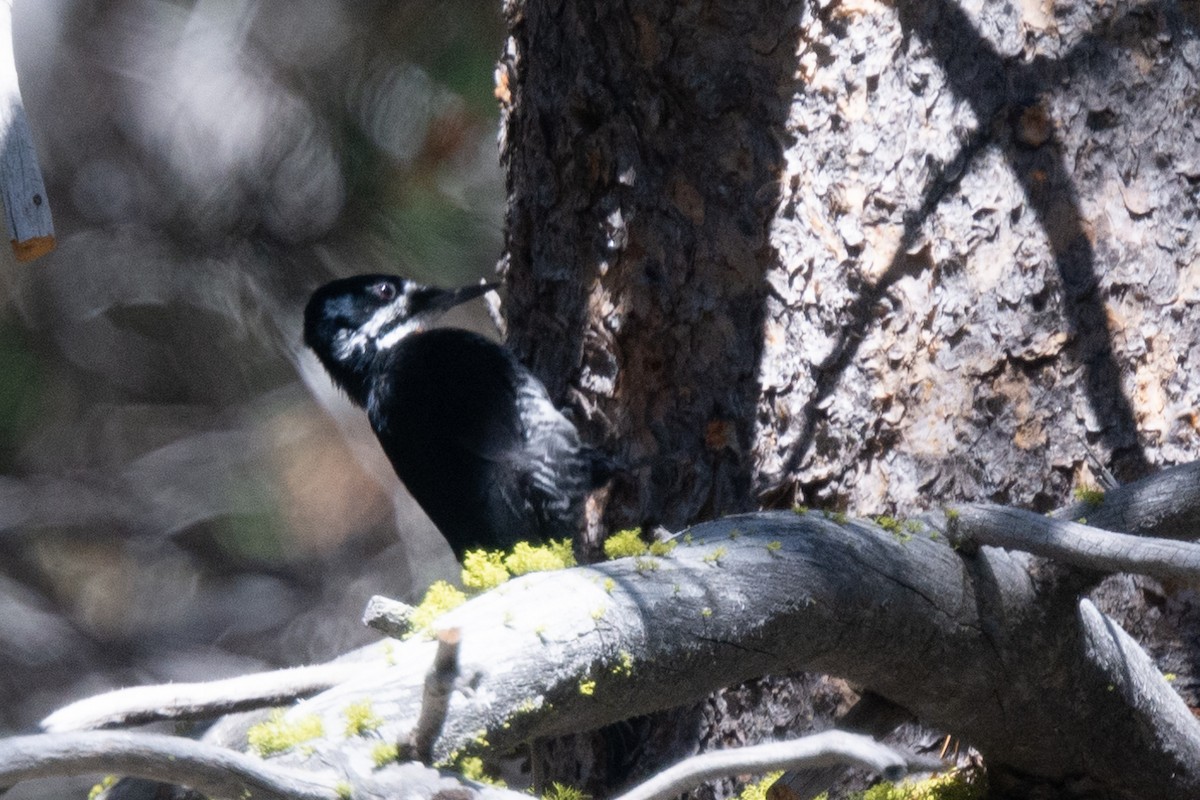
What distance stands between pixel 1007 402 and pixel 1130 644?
16.9 inches

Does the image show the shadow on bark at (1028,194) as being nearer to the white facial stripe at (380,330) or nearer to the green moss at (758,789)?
the green moss at (758,789)

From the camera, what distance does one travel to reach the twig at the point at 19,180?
1338 millimetres

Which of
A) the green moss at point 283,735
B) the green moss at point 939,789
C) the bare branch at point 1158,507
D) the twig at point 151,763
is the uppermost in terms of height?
the twig at point 151,763

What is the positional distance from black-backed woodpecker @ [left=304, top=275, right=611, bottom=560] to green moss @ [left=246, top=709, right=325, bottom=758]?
143 cm

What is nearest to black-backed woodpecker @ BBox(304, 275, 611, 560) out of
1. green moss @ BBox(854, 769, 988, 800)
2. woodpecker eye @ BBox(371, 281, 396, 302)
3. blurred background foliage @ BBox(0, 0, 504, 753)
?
woodpecker eye @ BBox(371, 281, 396, 302)

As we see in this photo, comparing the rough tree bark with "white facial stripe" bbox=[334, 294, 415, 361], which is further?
"white facial stripe" bbox=[334, 294, 415, 361]

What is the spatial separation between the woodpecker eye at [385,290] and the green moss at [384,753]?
2.11 metres

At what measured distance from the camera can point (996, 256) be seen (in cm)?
193

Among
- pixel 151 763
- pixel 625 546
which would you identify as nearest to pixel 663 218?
pixel 625 546

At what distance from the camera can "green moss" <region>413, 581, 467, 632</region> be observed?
134cm

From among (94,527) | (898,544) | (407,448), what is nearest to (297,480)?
(94,527)

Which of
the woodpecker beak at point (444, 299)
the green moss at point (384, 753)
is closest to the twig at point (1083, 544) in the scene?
the green moss at point (384, 753)

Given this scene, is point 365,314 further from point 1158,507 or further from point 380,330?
point 1158,507

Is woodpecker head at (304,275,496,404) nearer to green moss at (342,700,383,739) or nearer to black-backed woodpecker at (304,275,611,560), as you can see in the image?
black-backed woodpecker at (304,275,611,560)
